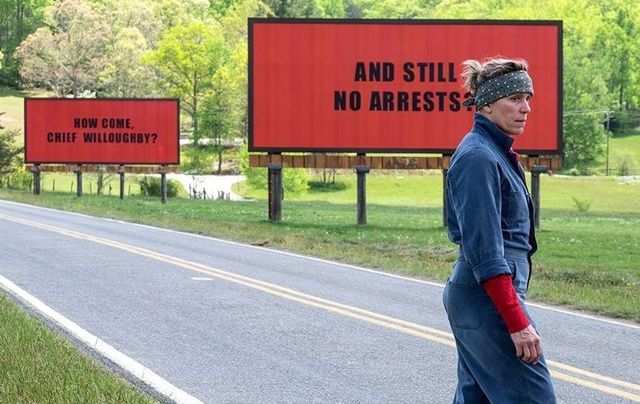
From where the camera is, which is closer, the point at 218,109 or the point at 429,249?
the point at 429,249

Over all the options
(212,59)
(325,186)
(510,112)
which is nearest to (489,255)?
(510,112)

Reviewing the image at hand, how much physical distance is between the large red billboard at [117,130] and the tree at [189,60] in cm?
2888

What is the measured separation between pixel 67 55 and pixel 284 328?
9762 cm

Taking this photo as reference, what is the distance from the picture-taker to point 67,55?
106 metres

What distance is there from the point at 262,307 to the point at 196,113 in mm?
68917

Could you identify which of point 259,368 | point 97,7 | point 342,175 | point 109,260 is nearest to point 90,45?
point 342,175

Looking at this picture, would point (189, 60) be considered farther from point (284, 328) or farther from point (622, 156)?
point (284, 328)

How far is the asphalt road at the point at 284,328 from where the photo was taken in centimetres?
885

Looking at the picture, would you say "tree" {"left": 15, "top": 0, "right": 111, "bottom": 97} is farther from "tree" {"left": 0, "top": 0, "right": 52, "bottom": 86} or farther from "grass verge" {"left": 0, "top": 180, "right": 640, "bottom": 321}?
"grass verge" {"left": 0, "top": 180, "right": 640, "bottom": 321}

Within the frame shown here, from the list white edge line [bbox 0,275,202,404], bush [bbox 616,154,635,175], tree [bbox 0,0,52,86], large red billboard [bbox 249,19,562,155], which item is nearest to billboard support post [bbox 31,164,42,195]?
large red billboard [bbox 249,19,562,155]

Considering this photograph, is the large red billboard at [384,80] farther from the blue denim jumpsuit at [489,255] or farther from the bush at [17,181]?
the bush at [17,181]

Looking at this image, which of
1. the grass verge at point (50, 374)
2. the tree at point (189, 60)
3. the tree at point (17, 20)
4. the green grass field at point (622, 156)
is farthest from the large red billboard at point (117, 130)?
the tree at point (17, 20)

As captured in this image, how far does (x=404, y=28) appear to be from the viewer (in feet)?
104

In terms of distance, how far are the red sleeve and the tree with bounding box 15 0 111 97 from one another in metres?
98.2
